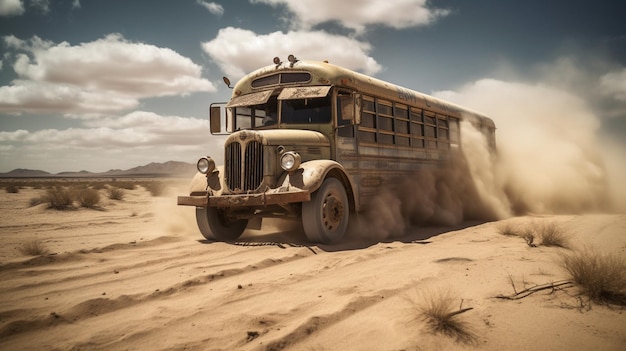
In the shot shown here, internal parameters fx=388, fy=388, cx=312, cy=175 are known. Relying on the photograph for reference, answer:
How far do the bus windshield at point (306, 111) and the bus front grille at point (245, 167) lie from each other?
1.02 metres

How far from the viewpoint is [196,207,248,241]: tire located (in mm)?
6457

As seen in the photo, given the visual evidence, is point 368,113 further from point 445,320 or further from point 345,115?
point 445,320

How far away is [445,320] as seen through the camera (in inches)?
101

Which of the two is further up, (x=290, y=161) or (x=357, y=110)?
(x=357, y=110)

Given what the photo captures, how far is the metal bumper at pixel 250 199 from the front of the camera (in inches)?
213

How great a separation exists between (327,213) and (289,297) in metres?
2.68

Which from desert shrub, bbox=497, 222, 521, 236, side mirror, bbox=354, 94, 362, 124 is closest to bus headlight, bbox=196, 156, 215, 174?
side mirror, bbox=354, 94, 362, 124

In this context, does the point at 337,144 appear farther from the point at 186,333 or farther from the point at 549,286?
the point at 186,333

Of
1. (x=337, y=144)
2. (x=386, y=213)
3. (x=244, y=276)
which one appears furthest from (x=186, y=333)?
(x=386, y=213)

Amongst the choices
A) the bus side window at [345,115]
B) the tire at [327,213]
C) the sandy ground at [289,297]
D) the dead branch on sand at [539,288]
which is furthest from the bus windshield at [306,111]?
the dead branch on sand at [539,288]

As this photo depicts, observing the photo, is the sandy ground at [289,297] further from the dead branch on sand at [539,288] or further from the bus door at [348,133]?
the bus door at [348,133]

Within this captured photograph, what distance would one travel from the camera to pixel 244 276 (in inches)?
159

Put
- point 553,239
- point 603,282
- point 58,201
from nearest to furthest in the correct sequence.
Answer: point 603,282 → point 553,239 → point 58,201

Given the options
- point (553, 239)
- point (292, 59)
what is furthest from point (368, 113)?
point (553, 239)
